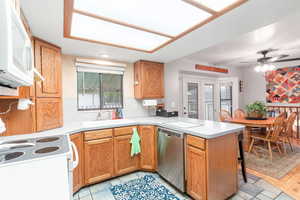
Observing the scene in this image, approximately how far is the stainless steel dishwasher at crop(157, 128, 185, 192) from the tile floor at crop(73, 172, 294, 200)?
14 centimetres


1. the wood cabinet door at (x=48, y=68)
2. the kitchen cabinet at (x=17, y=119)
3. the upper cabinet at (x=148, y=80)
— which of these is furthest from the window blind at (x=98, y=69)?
the kitchen cabinet at (x=17, y=119)

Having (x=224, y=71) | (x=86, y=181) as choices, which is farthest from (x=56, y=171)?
(x=224, y=71)

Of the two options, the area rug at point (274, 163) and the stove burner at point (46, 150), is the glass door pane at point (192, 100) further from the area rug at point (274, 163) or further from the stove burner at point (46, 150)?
the stove burner at point (46, 150)

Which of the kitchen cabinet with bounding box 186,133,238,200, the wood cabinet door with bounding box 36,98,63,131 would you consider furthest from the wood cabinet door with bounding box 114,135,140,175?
the kitchen cabinet with bounding box 186,133,238,200

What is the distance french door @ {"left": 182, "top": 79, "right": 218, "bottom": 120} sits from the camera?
401 centimetres

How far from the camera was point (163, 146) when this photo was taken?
2178mm

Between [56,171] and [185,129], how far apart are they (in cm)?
137

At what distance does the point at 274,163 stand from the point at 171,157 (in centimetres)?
216

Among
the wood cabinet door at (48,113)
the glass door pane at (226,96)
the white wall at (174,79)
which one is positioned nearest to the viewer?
the wood cabinet door at (48,113)

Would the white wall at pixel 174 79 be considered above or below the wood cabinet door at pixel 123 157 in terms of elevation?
above

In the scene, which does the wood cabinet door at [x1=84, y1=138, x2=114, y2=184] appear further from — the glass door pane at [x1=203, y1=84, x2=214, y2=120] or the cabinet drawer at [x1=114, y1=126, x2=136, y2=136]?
the glass door pane at [x1=203, y1=84, x2=214, y2=120]

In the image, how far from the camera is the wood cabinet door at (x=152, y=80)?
9.59 ft

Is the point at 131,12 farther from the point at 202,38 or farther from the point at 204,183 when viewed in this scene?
the point at 204,183

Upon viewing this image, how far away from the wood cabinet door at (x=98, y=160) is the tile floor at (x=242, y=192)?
0.11m
